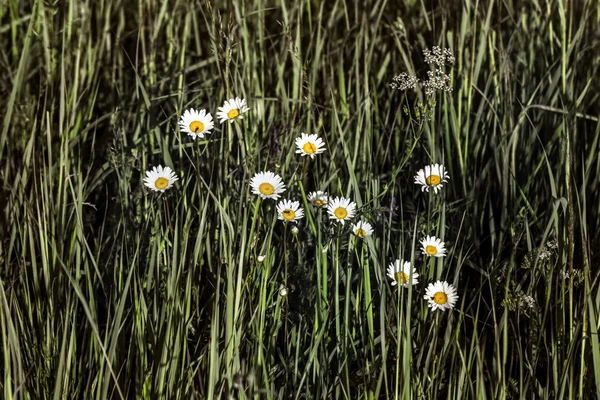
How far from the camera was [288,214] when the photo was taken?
55.7 inches

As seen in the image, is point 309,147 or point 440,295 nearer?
point 440,295

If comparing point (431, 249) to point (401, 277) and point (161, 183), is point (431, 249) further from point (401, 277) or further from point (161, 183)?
point (161, 183)

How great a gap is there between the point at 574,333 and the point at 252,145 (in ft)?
2.91

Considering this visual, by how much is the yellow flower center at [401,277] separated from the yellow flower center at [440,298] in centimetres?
7

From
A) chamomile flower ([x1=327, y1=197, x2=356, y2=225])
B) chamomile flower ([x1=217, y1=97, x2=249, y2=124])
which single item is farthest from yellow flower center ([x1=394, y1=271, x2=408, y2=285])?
chamomile flower ([x1=217, y1=97, x2=249, y2=124])

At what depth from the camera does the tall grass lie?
125cm

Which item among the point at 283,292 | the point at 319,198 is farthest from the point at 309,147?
the point at 283,292

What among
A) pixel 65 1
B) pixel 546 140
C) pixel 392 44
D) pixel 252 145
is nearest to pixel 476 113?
pixel 546 140

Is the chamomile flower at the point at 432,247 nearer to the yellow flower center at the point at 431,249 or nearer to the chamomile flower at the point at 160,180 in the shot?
the yellow flower center at the point at 431,249

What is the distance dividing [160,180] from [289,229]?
0.32m

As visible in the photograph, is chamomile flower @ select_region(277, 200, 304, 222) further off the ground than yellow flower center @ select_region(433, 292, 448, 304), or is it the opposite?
chamomile flower @ select_region(277, 200, 304, 222)

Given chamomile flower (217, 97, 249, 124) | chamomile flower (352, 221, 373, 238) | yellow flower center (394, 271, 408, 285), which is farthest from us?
chamomile flower (217, 97, 249, 124)

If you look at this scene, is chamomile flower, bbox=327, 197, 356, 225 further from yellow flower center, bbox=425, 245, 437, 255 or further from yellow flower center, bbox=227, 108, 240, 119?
yellow flower center, bbox=227, 108, 240, 119

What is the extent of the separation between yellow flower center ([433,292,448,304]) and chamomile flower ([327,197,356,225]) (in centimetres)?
22
